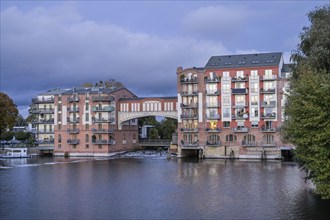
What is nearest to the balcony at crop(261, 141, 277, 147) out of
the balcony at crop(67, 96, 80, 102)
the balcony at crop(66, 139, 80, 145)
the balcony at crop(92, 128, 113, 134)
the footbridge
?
the footbridge

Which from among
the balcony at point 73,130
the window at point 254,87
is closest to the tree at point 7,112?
the balcony at point 73,130

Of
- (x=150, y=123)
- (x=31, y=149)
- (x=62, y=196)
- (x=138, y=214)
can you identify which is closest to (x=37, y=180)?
(x=62, y=196)

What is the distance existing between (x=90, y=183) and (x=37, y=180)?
28.3 ft

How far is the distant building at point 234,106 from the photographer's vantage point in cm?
9394

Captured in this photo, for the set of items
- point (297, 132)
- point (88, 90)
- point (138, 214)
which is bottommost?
point (138, 214)

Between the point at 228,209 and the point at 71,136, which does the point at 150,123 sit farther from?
the point at 228,209

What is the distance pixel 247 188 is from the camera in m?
51.0

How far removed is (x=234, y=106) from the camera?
3807 inches

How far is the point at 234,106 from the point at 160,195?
2072 inches

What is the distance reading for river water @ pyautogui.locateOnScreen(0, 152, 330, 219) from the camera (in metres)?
38.1

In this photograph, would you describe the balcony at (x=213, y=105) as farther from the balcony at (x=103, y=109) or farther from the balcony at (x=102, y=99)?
the balcony at (x=102, y=99)

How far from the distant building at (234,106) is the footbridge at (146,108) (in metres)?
6.51

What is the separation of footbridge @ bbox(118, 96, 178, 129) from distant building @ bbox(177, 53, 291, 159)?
6510 mm

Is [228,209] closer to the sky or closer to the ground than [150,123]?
closer to the ground
